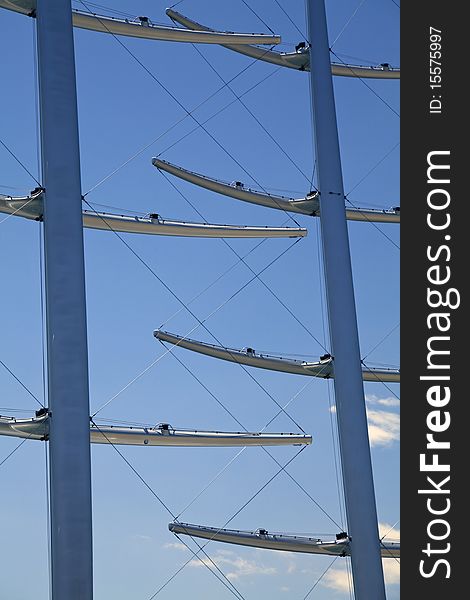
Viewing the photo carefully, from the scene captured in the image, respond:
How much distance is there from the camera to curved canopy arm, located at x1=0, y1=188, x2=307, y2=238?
15492 mm

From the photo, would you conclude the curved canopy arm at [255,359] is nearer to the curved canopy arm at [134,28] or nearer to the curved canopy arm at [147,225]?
the curved canopy arm at [147,225]

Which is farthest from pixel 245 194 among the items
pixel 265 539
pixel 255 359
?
pixel 265 539

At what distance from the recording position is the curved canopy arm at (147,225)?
50.8 feet

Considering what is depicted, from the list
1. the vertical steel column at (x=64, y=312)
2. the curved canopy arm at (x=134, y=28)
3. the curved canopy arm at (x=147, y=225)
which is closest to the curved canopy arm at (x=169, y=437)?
the vertical steel column at (x=64, y=312)

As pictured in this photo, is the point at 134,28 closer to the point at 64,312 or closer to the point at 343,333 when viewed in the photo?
the point at 343,333

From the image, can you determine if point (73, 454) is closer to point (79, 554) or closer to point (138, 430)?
point (79, 554)

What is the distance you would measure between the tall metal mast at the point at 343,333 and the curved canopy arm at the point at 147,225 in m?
1.16

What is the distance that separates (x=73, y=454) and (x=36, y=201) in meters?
3.66

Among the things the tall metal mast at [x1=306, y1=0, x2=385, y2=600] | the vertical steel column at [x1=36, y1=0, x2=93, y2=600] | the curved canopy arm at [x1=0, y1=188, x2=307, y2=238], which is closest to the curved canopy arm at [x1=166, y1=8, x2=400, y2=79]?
the tall metal mast at [x1=306, y1=0, x2=385, y2=600]

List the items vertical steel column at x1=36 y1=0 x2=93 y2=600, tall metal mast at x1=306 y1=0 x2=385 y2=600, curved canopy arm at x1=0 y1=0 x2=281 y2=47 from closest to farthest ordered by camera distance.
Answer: vertical steel column at x1=36 y1=0 x2=93 y2=600 → tall metal mast at x1=306 y1=0 x2=385 y2=600 → curved canopy arm at x1=0 y1=0 x2=281 y2=47

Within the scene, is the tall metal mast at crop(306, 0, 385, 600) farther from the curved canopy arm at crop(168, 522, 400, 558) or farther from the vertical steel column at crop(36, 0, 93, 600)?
the vertical steel column at crop(36, 0, 93, 600)

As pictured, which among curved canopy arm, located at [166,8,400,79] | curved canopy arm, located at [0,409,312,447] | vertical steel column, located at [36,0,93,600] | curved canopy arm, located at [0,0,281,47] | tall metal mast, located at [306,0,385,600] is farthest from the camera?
curved canopy arm, located at [166,8,400,79]

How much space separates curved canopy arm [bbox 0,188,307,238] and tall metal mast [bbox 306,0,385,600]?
1.16m

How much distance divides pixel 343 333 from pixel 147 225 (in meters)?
4.01
